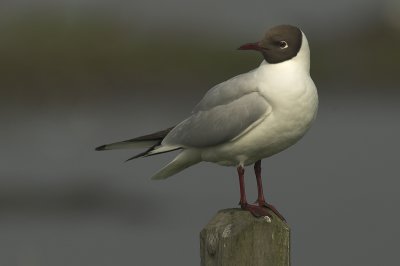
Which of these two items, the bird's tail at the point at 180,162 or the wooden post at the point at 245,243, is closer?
the wooden post at the point at 245,243

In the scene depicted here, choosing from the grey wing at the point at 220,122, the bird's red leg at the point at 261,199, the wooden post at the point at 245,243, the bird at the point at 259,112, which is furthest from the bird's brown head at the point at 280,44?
the wooden post at the point at 245,243

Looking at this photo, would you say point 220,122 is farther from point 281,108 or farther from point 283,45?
point 283,45

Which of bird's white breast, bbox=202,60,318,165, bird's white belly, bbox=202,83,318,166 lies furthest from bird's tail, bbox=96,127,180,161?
bird's white breast, bbox=202,60,318,165

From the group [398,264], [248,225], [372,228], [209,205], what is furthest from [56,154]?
[248,225]

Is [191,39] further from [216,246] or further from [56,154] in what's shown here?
[216,246]

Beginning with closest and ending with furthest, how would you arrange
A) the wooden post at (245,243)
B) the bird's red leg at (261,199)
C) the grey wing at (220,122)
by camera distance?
the wooden post at (245,243) < the bird's red leg at (261,199) < the grey wing at (220,122)

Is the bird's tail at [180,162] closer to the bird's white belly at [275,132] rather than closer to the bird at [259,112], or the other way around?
the bird at [259,112]

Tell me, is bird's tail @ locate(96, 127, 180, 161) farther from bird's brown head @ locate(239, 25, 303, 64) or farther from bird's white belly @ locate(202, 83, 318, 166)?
bird's brown head @ locate(239, 25, 303, 64)

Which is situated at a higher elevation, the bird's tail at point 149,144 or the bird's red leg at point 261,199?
the bird's tail at point 149,144
